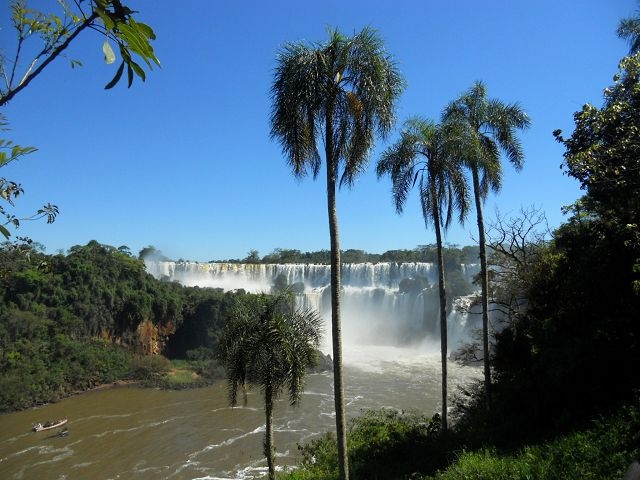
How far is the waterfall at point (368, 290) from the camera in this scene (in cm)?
4312

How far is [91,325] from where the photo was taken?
126ft

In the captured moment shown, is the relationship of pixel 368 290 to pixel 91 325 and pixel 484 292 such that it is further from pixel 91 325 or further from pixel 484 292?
pixel 484 292

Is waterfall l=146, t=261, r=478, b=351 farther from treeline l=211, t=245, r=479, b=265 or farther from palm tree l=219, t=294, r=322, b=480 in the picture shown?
palm tree l=219, t=294, r=322, b=480

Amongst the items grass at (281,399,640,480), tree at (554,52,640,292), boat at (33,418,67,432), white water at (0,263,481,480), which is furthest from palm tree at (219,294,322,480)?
boat at (33,418,67,432)

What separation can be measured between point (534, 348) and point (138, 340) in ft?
123

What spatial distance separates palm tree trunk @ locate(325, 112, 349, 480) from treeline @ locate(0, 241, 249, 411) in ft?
68.9

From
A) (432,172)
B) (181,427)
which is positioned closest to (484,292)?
(432,172)

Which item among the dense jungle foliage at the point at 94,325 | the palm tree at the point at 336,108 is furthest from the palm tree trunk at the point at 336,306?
the dense jungle foliage at the point at 94,325

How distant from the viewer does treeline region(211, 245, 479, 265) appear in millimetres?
54094

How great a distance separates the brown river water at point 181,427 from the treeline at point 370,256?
2233 centimetres

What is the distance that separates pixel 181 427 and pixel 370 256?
52.5m

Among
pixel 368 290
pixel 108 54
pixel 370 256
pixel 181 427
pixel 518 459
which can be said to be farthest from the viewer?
pixel 370 256

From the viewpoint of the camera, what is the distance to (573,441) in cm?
671

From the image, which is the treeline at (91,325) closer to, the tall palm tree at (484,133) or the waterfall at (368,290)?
the waterfall at (368,290)
